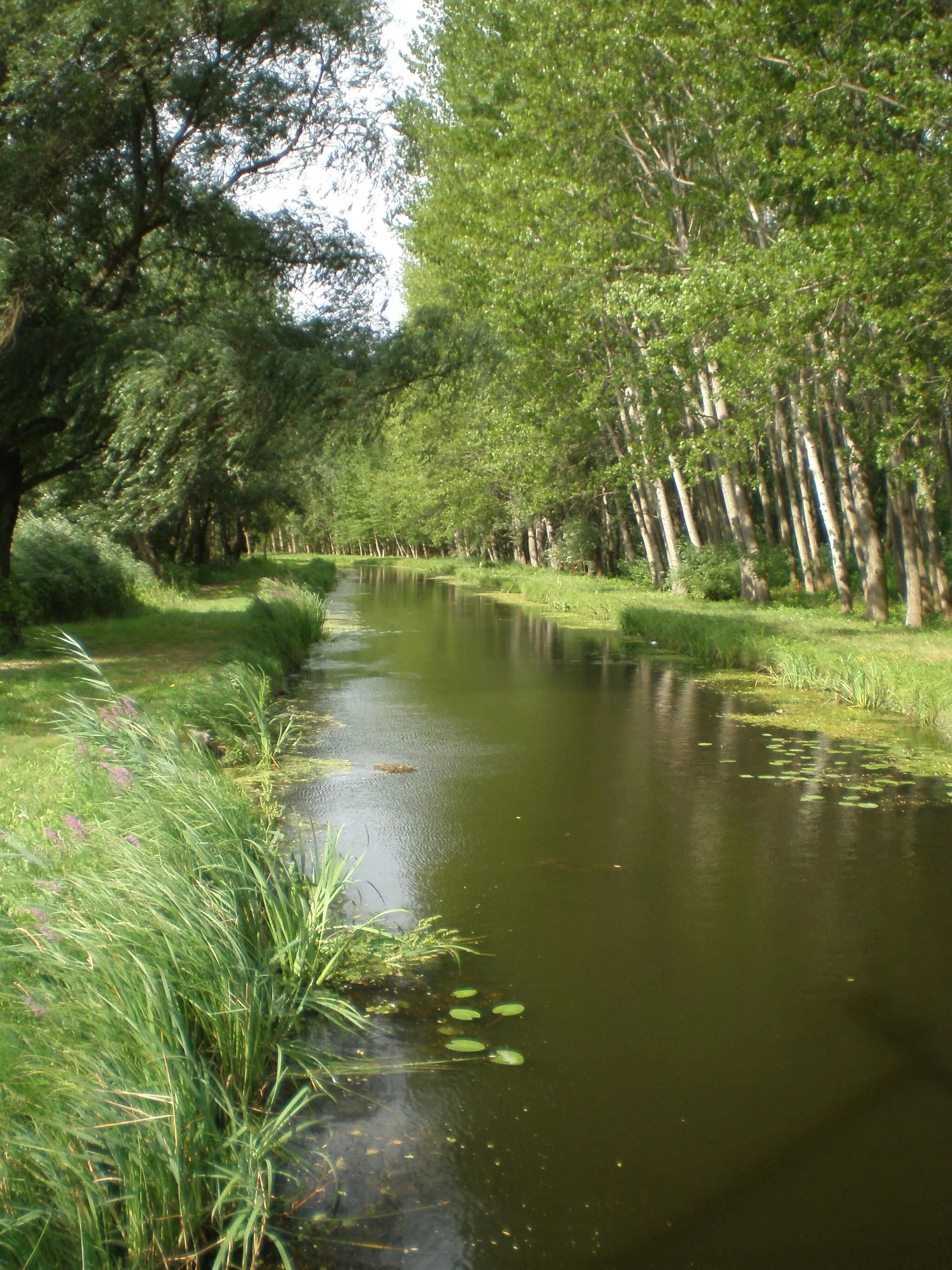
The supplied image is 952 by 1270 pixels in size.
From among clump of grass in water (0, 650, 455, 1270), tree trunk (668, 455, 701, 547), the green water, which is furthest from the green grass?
tree trunk (668, 455, 701, 547)

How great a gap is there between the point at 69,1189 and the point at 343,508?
291 feet

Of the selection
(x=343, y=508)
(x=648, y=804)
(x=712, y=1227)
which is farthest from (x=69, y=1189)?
(x=343, y=508)

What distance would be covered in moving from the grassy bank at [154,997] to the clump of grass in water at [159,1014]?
0.4 inches

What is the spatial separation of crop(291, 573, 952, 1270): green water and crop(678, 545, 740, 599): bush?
14716 mm

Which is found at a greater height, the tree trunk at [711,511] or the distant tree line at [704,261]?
the distant tree line at [704,261]

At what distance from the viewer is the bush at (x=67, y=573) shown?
1947 centimetres

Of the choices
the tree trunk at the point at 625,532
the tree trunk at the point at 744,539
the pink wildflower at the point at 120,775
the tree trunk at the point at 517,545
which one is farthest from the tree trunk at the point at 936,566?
the tree trunk at the point at 517,545

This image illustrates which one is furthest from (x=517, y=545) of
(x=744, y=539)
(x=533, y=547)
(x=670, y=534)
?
(x=744, y=539)

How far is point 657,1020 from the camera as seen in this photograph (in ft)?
18.2

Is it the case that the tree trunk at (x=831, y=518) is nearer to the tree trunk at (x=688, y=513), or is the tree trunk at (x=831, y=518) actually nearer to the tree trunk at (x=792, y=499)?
the tree trunk at (x=792, y=499)

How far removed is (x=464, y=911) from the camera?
23.0ft

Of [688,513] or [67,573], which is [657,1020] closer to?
[67,573]

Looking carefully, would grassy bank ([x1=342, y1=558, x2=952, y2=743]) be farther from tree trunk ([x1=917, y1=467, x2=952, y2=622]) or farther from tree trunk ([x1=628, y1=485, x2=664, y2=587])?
tree trunk ([x1=628, y1=485, x2=664, y2=587])

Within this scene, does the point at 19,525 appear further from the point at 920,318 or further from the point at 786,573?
the point at 786,573
